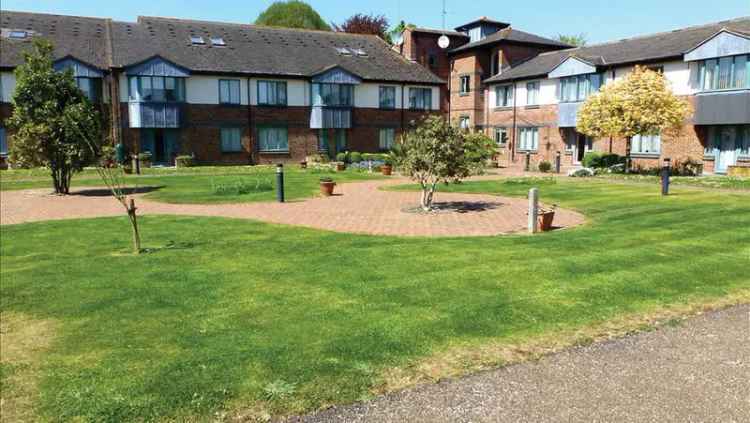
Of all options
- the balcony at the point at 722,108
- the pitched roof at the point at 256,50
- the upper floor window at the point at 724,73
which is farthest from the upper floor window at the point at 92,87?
the upper floor window at the point at 724,73

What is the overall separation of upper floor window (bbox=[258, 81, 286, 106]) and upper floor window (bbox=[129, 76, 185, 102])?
18.3 feet

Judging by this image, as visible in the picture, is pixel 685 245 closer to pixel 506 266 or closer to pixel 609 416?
pixel 506 266

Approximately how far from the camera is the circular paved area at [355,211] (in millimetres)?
14938

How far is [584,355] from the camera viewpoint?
6.02 meters

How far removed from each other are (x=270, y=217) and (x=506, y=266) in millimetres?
8891

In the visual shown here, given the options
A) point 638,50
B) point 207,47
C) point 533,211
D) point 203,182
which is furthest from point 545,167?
point 207,47

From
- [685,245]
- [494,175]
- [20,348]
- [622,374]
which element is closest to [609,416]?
[622,374]

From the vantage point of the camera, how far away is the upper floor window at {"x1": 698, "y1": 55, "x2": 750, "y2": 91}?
2869 centimetres

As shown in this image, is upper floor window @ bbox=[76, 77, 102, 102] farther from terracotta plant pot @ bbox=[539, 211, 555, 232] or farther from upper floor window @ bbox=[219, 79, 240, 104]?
terracotta plant pot @ bbox=[539, 211, 555, 232]

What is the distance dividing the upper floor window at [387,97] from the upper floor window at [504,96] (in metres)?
8.19

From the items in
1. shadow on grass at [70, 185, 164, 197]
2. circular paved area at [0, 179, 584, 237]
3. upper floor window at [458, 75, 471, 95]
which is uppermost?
upper floor window at [458, 75, 471, 95]

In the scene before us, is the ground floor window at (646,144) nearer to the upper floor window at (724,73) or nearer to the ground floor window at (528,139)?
the upper floor window at (724,73)

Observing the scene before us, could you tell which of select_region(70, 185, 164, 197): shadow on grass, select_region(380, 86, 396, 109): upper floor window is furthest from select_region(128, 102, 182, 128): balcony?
select_region(380, 86, 396, 109): upper floor window

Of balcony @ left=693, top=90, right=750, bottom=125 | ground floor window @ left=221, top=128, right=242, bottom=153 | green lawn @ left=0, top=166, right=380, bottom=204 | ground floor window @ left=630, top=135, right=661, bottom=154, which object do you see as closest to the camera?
green lawn @ left=0, top=166, right=380, bottom=204
